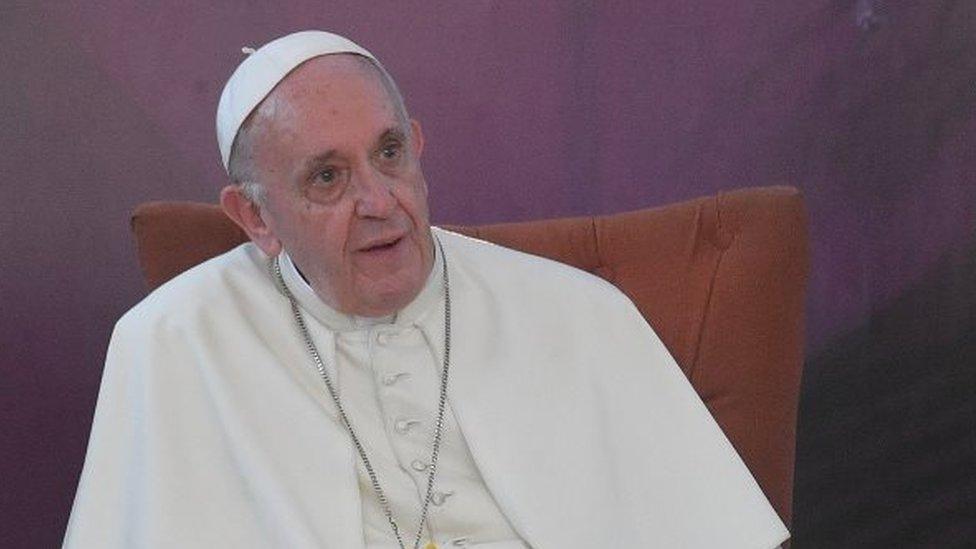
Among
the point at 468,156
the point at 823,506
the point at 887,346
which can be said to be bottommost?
the point at 823,506

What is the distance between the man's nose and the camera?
2.74m

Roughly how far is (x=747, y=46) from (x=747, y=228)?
891 millimetres

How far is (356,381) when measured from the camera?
296 cm

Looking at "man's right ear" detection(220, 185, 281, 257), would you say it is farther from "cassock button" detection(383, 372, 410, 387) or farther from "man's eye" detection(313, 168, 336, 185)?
"cassock button" detection(383, 372, 410, 387)

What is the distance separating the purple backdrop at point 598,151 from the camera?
12.1ft

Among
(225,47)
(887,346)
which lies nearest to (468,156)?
(225,47)

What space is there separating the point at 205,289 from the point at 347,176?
406 millimetres

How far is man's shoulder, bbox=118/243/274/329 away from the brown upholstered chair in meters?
0.14

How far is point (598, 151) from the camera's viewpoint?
392 cm

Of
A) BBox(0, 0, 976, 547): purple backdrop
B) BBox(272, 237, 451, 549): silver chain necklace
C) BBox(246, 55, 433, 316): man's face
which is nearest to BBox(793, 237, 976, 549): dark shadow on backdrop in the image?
BBox(0, 0, 976, 547): purple backdrop

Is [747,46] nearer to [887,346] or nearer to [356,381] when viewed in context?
[887,346]

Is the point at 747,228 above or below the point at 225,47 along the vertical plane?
below

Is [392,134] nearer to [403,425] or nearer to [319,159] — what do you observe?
[319,159]

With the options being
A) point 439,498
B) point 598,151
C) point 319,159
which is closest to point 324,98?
point 319,159
